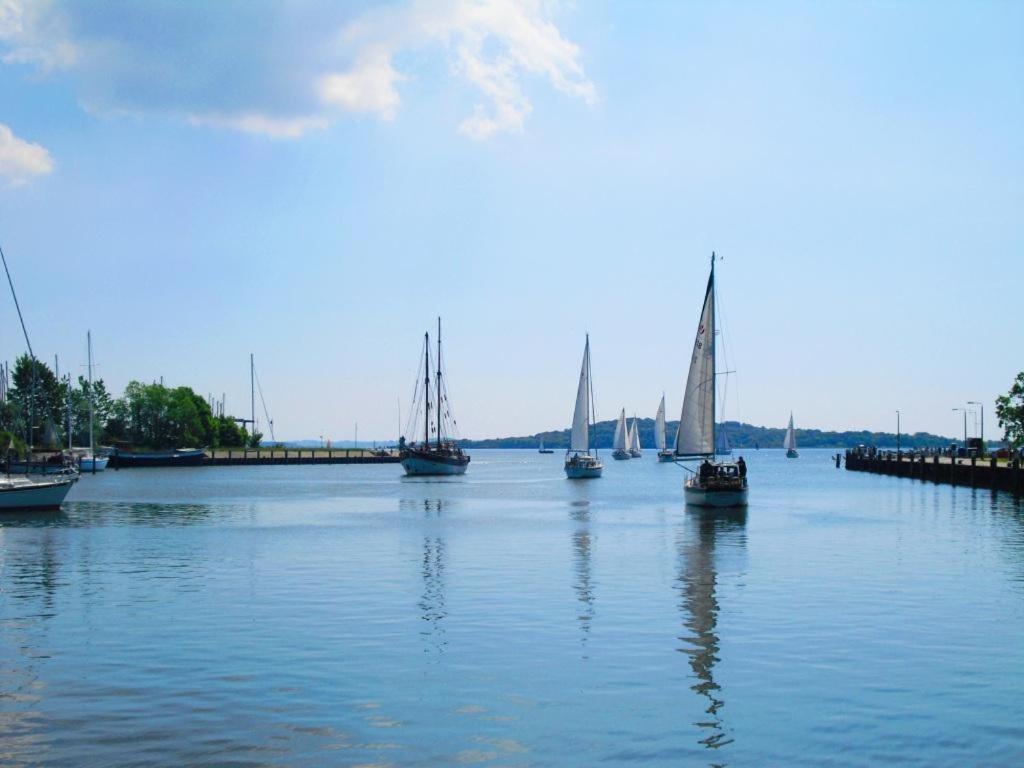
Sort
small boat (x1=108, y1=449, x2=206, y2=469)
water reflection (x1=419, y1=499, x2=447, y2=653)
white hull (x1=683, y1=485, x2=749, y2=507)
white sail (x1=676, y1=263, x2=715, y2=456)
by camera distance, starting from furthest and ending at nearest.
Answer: small boat (x1=108, y1=449, x2=206, y2=469)
white sail (x1=676, y1=263, x2=715, y2=456)
white hull (x1=683, y1=485, x2=749, y2=507)
water reflection (x1=419, y1=499, x2=447, y2=653)

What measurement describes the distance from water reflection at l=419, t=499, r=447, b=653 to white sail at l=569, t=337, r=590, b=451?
76.1 meters

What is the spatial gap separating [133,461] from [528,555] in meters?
136

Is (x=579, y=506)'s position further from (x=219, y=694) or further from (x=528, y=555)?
(x=219, y=694)

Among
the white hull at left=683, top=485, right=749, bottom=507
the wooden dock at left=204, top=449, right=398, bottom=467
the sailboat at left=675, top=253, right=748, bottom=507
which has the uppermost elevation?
the sailboat at left=675, top=253, right=748, bottom=507

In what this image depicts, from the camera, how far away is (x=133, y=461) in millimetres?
163500

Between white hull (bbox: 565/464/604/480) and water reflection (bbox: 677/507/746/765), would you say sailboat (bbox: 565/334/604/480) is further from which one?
water reflection (bbox: 677/507/746/765)

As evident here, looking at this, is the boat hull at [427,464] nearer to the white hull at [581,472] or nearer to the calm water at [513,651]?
the white hull at [581,472]

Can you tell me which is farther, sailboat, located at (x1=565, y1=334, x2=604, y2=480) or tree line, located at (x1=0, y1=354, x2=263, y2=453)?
tree line, located at (x1=0, y1=354, x2=263, y2=453)

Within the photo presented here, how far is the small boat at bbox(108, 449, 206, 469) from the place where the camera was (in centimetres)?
16238

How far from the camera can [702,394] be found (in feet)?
213

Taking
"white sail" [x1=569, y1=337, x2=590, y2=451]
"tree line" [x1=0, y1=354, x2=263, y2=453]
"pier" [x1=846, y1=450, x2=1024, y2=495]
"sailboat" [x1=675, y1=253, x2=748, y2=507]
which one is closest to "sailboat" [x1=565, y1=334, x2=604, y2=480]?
"white sail" [x1=569, y1=337, x2=590, y2=451]

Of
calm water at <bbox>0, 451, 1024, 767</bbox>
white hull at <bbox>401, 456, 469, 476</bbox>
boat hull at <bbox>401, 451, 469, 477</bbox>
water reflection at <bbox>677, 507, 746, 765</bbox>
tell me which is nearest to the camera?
calm water at <bbox>0, 451, 1024, 767</bbox>

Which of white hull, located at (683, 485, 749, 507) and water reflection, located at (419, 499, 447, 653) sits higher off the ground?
white hull, located at (683, 485, 749, 507)

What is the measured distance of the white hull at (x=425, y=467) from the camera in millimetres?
135000
